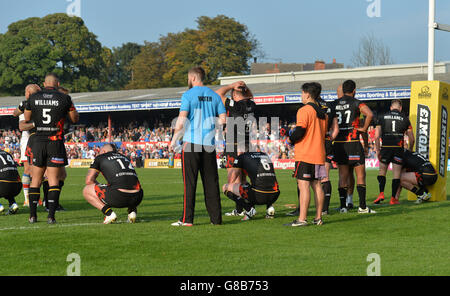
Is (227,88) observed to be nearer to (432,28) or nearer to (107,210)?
(107,210)

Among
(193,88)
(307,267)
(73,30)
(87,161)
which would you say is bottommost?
(87,161)

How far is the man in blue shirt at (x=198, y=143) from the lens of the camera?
8.80 m

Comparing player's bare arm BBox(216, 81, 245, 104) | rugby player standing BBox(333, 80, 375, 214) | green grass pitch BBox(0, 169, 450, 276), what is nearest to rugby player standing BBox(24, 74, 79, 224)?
green grass pitch BBox(0, 169, 450, 276)

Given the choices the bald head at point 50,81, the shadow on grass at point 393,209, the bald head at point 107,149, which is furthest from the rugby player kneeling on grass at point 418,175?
the bald head at point 50,81

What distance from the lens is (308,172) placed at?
8.85 m

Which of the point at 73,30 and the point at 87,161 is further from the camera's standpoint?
the point at 73,30

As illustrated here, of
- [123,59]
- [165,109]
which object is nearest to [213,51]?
[165,109]

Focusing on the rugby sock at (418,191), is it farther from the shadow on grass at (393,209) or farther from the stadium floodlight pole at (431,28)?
the stadium floodlight pole at (431,28)

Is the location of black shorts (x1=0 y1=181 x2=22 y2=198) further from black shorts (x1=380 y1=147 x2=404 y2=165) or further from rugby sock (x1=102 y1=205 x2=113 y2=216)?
black shorts (x1=380 y1=147 x2=404 y2=165)

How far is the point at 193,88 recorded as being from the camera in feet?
29.1

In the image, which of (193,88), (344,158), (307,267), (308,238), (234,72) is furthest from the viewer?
(234,72)
